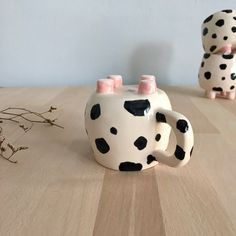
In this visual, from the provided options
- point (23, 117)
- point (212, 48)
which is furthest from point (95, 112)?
point (212, 48)

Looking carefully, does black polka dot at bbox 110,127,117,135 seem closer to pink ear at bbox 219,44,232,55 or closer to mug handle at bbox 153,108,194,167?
mug handle at bbox 153,108,194,167

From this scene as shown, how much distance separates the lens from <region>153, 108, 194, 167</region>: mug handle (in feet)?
0.95

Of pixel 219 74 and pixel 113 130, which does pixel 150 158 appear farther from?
pixel 219 74

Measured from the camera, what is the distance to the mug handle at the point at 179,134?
289 mm

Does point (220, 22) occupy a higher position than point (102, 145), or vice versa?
point (220, 22)

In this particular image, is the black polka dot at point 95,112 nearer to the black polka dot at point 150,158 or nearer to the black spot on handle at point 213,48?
the black polka dot at point 150,158

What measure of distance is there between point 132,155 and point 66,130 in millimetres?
186

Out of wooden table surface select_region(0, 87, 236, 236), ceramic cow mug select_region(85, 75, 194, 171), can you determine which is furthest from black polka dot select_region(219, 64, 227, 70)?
ceramic cow mug select_region(85, 75, 194, 171)

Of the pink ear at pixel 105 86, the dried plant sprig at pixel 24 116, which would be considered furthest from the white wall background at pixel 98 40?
the pink ear at pixel 105 86

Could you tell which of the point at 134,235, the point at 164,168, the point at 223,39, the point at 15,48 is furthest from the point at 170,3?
the point at 134,235

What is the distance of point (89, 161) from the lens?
37 centimetres

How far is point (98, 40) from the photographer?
2.72 feet

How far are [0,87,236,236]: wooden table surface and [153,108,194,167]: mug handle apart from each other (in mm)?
30

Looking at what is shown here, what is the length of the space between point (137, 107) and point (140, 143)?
41 millimetres
